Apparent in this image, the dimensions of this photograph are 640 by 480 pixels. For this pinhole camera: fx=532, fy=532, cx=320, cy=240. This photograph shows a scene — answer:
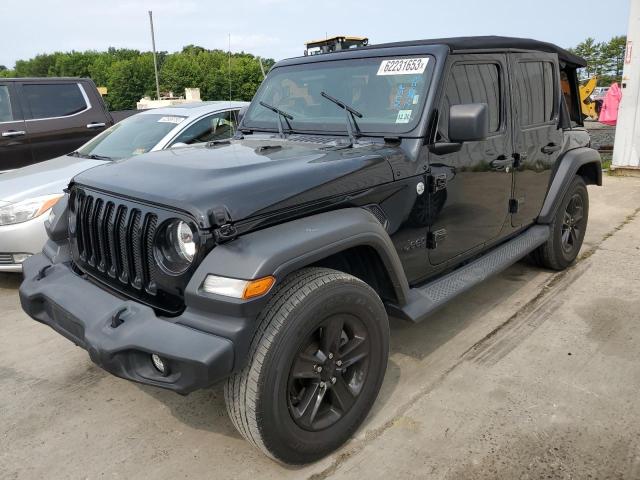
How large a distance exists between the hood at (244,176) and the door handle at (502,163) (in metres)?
0.97

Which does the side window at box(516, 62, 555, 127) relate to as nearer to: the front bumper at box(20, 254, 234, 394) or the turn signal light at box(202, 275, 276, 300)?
the turn signal light at box(202, 275, 276, 300)

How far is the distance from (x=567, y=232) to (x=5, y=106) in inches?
271

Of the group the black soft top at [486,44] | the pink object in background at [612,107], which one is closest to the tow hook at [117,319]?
the black soft top at [486,44]

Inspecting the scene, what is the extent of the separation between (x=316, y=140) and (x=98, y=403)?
198 centimetres

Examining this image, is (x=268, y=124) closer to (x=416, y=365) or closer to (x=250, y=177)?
(x=250, y=177)

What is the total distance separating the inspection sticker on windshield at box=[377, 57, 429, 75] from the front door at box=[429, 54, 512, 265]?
176 millimetres

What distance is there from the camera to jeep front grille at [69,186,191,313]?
7.58 feet

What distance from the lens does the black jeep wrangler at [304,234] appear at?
2.12m

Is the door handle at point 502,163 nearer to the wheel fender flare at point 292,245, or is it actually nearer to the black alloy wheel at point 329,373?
the wheel fender flare at point 292,245

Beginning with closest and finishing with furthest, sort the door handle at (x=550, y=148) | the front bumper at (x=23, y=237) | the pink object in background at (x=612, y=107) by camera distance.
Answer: the door handle at (x=550, y=148)
the front bumper at (x=23, y=237)
the pink object in background at (x=612, y=107)

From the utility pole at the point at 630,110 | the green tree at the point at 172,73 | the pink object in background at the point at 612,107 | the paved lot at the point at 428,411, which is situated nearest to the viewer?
the paved lot at the point at 428,411

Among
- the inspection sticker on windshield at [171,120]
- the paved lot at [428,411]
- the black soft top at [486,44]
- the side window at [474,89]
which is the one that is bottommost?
the paved lot at [428,411]

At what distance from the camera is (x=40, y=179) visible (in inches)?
189

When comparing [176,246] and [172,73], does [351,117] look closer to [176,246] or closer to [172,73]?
[176,246]
